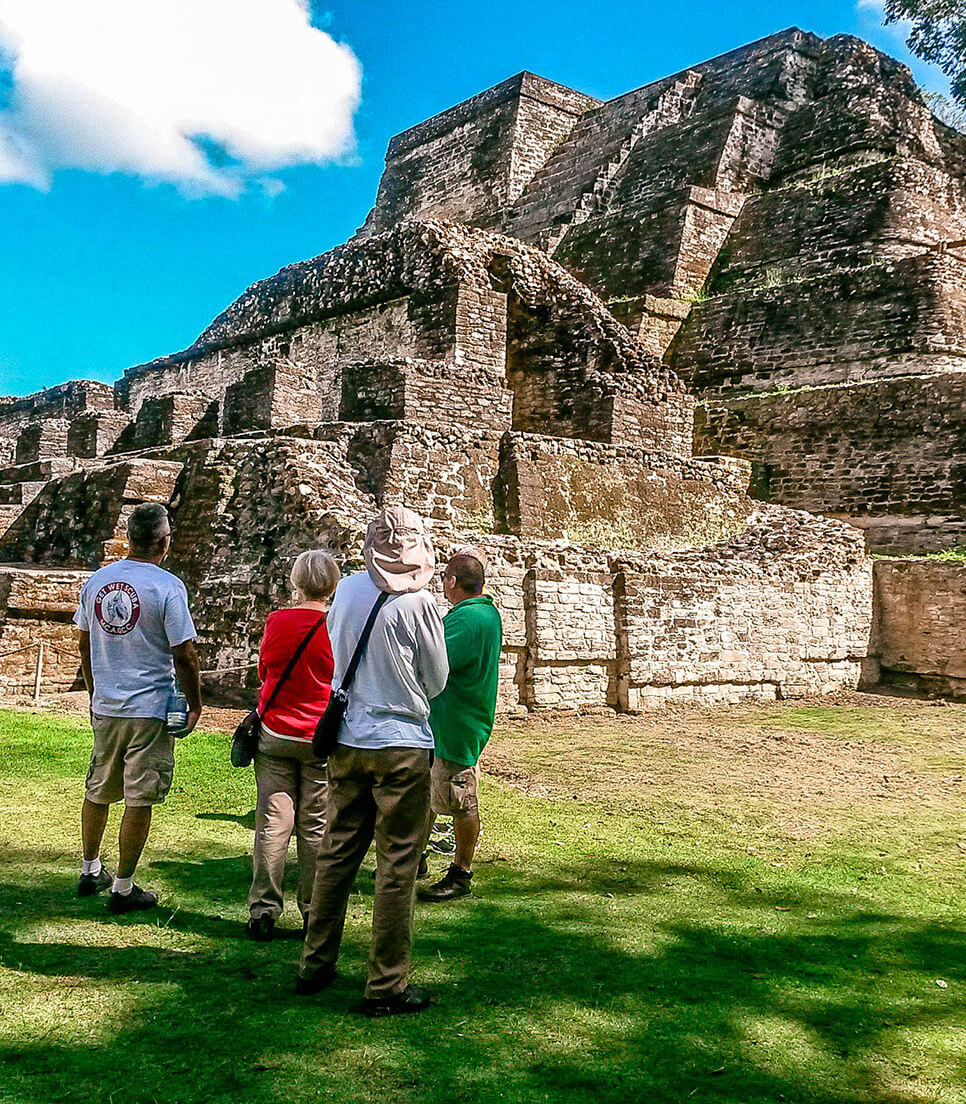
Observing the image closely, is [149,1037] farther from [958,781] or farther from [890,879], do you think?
[958,781]

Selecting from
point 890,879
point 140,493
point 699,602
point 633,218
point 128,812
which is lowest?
point 890,879

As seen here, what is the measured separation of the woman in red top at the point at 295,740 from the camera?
429cm

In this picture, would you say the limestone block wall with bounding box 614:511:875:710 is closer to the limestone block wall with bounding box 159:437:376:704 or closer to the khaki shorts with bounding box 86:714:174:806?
the limestone block wall with bounding box 159:437:376:704

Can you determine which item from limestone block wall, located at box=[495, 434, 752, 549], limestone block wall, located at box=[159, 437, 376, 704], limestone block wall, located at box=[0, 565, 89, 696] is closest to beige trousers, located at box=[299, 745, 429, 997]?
limestone block wall, located at box=[159, 437, 376, 704]

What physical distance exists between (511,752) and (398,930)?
5397 millimetres

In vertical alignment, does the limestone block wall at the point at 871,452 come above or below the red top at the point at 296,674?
above

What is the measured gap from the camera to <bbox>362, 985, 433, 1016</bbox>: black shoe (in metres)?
3.37

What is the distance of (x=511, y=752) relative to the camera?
879cm

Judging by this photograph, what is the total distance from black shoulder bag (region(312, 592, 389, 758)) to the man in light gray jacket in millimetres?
18

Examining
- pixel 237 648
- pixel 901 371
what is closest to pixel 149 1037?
pixel 237 648

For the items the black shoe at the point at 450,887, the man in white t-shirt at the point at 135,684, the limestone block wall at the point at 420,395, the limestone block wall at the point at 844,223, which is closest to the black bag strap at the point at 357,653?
the man in white t-shirt at the point at 135,684

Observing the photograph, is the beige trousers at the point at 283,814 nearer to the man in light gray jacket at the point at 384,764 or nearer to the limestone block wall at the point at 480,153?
the man in light gray jacket at the point at 384,764

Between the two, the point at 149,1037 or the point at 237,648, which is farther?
the point at 237,648

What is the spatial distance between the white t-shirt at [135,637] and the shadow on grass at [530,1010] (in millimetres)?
887
